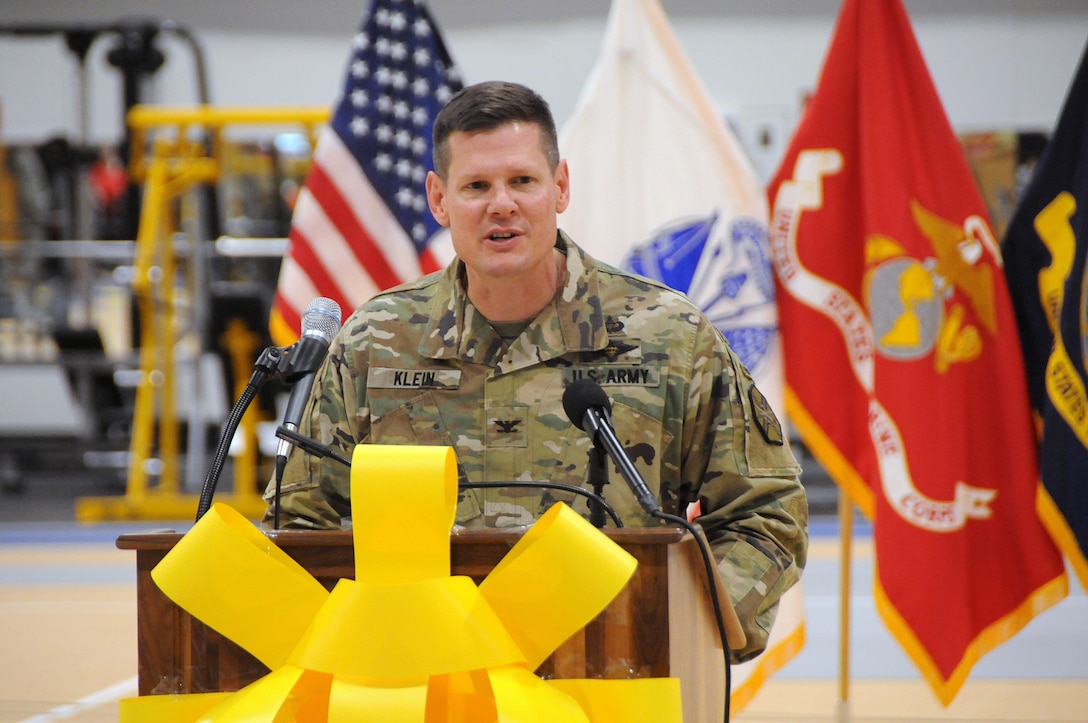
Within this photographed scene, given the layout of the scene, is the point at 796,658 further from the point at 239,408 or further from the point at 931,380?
the point at 239,408

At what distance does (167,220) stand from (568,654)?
7041 millimetres

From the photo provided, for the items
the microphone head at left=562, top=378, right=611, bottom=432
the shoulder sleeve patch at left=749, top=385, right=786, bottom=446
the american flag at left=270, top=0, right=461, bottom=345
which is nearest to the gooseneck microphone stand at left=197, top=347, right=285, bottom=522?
the microphone head at left=562, top=378, right=611, bottom=432

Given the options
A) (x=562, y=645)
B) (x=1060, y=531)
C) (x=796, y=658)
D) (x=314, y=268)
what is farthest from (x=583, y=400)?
(x=796, y=658)

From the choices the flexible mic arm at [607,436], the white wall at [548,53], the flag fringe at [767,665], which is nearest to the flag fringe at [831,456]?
the flag fringe at [767,665]

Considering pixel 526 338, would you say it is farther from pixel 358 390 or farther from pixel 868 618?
pixel 868 618

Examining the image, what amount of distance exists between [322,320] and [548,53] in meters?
9.33

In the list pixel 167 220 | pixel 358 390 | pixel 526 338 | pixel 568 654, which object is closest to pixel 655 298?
pixel 526 338

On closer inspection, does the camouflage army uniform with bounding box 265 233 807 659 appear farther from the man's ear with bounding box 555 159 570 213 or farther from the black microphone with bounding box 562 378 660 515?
the black microphone with bounding box 562 378 660 515

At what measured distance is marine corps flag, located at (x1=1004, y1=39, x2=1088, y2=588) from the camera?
9.31 feet

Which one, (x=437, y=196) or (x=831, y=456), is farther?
(x=831, y=456)

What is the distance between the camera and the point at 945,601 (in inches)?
117

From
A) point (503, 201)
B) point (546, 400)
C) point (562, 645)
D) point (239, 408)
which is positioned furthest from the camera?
point (546, 400)

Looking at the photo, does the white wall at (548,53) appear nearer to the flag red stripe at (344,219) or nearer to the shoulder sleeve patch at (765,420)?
the flag red stripe at (344,219)

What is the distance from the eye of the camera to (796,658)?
4.54 meters
